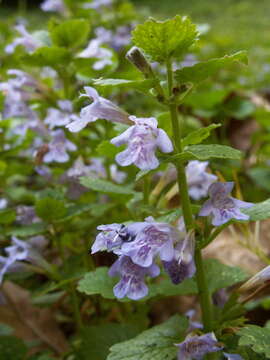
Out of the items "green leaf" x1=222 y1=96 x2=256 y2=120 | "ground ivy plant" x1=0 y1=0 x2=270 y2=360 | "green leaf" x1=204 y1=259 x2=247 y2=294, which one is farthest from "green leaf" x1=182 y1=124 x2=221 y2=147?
"green leaf" x1=222 y1=96 x2=256 y2=120

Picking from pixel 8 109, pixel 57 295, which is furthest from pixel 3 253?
pixel 8 109

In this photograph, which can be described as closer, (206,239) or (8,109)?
(206,239)

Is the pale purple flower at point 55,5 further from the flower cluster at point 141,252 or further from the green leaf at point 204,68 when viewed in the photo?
the flower cluster at point 141,252

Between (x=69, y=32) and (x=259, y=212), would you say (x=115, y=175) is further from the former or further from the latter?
(x=259, y=212)

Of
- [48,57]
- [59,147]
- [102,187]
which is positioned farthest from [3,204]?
[102,187]

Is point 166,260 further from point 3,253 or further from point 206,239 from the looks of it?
point 3,253

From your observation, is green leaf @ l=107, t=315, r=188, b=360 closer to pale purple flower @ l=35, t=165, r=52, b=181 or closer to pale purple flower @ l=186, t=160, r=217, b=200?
pale purple flower @ l=186, t=160, r=217, b=200

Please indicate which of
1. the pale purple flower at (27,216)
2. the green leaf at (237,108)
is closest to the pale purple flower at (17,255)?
the pale purple flower at (27,216)
